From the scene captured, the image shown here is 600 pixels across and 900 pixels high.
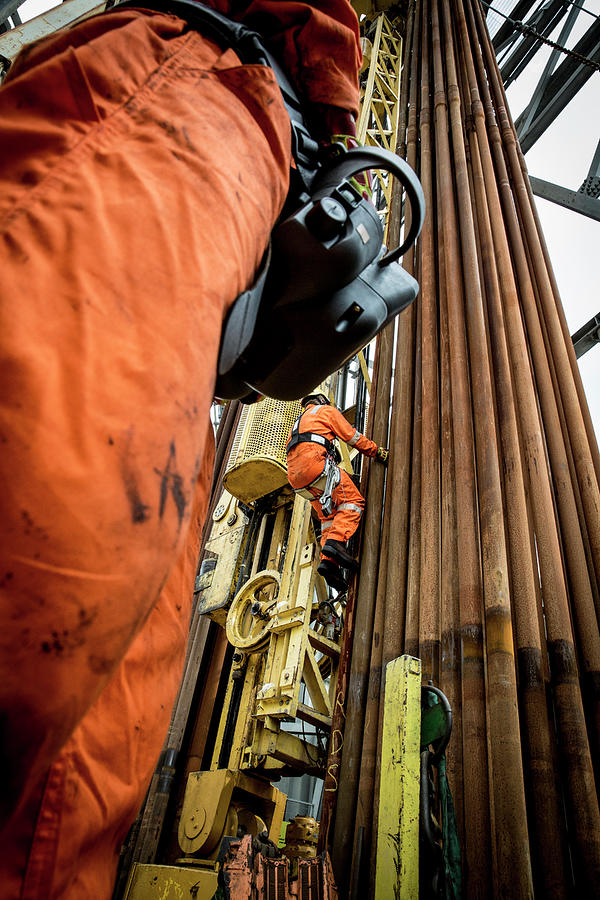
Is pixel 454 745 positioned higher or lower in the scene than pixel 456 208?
lower

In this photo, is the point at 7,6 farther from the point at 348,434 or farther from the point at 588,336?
the point at 588,336

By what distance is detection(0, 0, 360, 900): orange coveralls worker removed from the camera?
50 cm

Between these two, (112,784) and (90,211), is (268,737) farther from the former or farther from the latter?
(90,211)

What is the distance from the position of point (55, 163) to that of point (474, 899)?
2369 mm

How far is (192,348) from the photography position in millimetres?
679

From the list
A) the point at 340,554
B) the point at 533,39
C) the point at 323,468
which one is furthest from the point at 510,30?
the point at 340,554

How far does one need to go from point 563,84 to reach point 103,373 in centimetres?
835

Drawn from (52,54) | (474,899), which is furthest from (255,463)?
(52,54)

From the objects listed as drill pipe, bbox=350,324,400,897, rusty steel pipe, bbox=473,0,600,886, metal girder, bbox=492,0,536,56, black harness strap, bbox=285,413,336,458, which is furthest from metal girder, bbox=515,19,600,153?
drill pipe, bbox=350,324,400,897

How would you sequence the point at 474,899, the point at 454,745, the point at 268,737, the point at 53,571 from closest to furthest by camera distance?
the point at 53,571 < the point at 474,899 < the point at 454,745 < the point at 268,737

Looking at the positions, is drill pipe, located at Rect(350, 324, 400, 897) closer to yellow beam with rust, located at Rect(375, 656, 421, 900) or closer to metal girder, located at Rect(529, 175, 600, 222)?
yellow beam with rust, located at Rect(375, 656, 421, 900)

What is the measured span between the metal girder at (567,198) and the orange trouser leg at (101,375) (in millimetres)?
6030

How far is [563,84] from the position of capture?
675 cm

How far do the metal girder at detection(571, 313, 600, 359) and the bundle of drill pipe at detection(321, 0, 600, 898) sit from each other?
179cm
